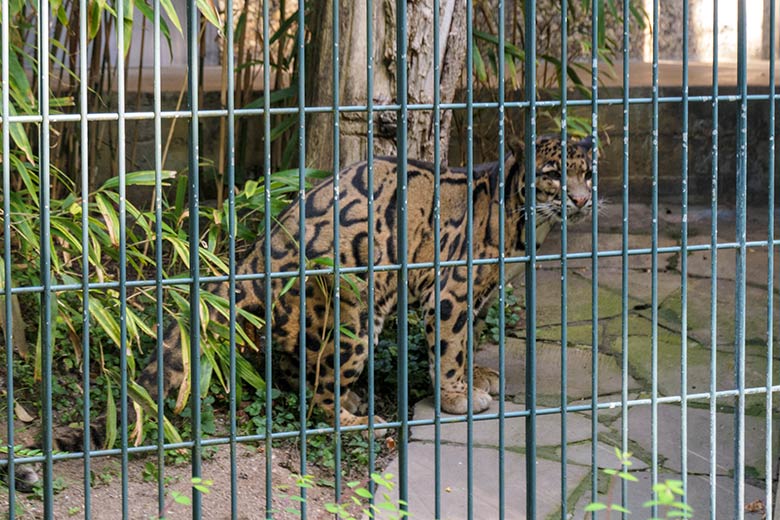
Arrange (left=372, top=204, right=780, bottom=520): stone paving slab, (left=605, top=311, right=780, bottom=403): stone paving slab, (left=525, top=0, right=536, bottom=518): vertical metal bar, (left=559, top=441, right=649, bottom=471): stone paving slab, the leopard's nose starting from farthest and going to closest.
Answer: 1. (left=605, top=311, right=780, bottom=403): stone paving slab
2. the leopard's nose
3. (left=559, top=441, right=649, bottom=471): stone paving slab
4. (left=372, top=204, right=780, bottom=520): stone paving slab
5. (left=525, top=0, right=536, bottom=518): vertical metal bar

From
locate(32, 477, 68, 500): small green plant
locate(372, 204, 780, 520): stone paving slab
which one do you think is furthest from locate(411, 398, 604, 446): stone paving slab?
locate(32, 477, 68, 500): small green plant

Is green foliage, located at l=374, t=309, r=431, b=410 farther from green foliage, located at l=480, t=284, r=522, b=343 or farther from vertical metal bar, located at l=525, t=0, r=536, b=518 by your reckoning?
vertical metal bar, located at l=525, t=0, r=536, b=518

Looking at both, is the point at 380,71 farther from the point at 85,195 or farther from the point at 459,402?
the point at 85,195

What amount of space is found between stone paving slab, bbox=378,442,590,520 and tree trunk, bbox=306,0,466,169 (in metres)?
1.55

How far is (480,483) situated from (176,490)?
3.70 ft

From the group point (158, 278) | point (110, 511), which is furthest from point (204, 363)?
point (158, 278)

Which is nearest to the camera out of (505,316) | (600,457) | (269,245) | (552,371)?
(269,245)

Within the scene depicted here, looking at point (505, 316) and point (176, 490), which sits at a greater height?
point (505, 316)

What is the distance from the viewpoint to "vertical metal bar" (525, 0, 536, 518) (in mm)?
3328

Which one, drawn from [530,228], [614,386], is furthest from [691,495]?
[530,228]

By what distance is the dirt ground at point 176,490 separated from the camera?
12.8ft

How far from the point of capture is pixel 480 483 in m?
4.39

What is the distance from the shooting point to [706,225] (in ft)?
26.0

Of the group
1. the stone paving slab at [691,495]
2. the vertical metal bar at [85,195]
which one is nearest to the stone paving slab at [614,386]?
the stone paving slab at [691,495]
